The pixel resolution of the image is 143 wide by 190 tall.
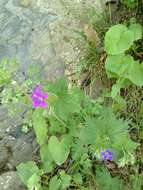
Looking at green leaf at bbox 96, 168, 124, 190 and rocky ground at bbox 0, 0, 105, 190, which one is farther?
rocky ground at bbox 0, 0, 105, 190

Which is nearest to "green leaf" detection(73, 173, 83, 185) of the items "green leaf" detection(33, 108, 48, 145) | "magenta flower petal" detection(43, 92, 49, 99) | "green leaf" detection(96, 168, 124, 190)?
"green leaf" detection(96, 168, 124, 190)

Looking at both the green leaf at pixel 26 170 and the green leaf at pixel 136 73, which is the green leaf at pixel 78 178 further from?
the green leaf at pixel 136 73

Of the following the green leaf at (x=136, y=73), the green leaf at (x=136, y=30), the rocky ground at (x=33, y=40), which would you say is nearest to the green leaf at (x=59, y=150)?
the rocky ground at (x=33, y=40)

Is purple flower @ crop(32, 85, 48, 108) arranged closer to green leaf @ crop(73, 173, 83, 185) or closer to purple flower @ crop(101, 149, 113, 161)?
purple flower @ crop(101, 149, 113, 161)

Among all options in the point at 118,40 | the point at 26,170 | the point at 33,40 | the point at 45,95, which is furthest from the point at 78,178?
the point at 33,40

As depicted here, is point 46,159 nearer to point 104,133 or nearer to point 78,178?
point 78,178

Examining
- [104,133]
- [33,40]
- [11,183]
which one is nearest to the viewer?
[104,133]
